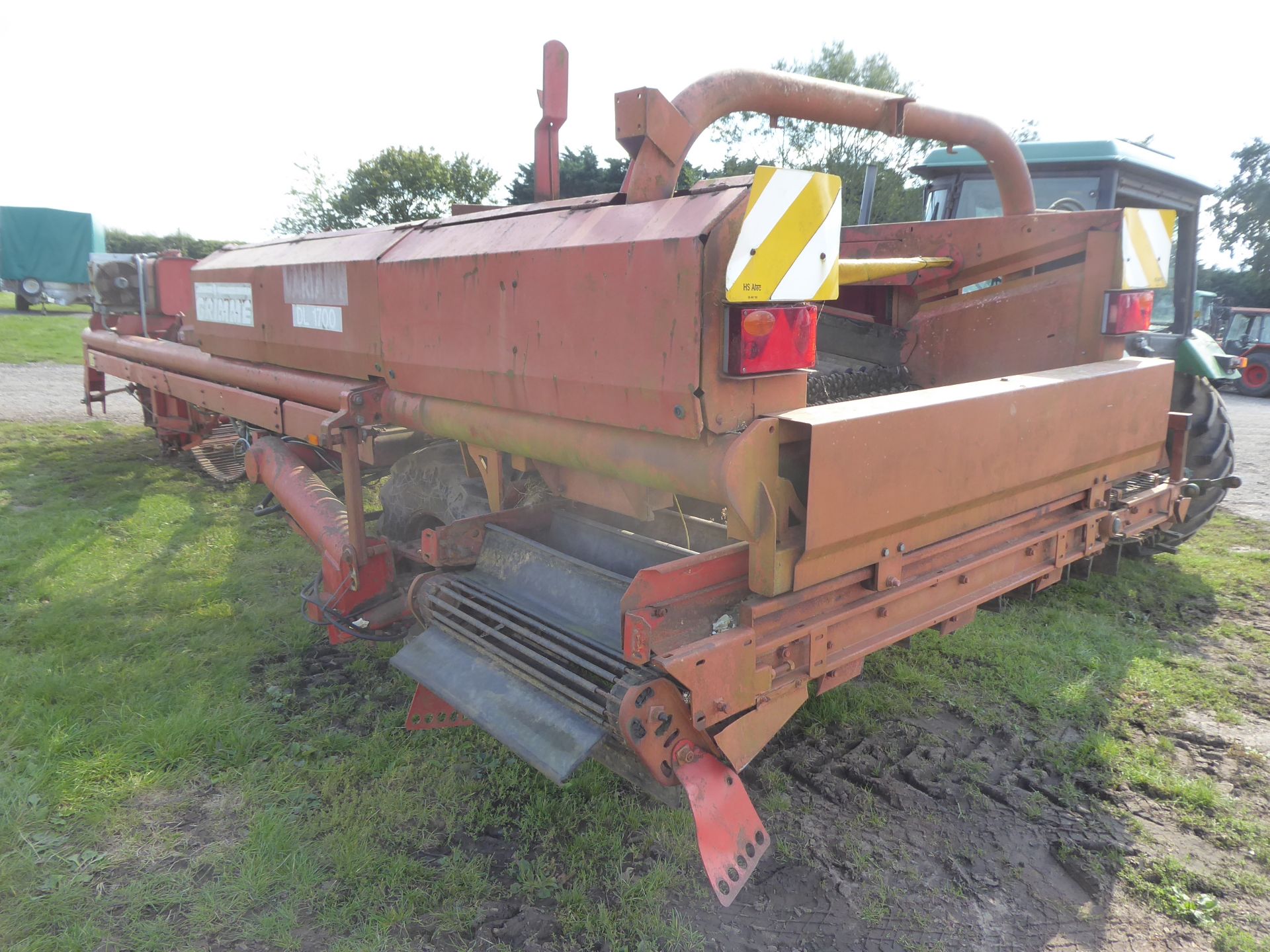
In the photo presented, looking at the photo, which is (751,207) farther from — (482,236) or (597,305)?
(482,236)

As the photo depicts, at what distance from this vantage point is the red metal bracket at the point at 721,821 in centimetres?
179

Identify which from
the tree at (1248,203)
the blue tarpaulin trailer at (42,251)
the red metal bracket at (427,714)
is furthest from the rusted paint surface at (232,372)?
the tree at (1248,203)


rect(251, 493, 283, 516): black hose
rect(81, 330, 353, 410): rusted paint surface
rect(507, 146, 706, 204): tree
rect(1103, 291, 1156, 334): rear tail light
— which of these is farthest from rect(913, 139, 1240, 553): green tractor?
rect(507, 146, 706, 204): tree

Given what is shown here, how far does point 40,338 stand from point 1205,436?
19.5 meters

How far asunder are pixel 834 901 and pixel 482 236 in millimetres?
2162

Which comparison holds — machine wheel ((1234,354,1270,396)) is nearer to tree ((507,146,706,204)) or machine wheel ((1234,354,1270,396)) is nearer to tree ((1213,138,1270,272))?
tree ((507,146,706,204))

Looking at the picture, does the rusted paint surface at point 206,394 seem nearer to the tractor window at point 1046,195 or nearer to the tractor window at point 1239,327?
the tractor window at point 1046,195

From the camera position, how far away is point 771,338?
1.91 meters

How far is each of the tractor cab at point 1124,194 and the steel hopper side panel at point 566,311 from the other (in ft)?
9.83

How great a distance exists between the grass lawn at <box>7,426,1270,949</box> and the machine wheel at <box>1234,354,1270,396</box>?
1349 centimetres

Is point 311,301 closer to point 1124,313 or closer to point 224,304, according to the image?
point 224,304

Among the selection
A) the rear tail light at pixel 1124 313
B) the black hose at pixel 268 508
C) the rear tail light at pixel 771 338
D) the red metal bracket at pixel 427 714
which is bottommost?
the red metal bracket at pixel 427 714

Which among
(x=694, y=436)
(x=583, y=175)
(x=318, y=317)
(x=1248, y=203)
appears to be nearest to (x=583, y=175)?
(x=583, y=175)

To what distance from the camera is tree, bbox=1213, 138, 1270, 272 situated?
27.3 metres
